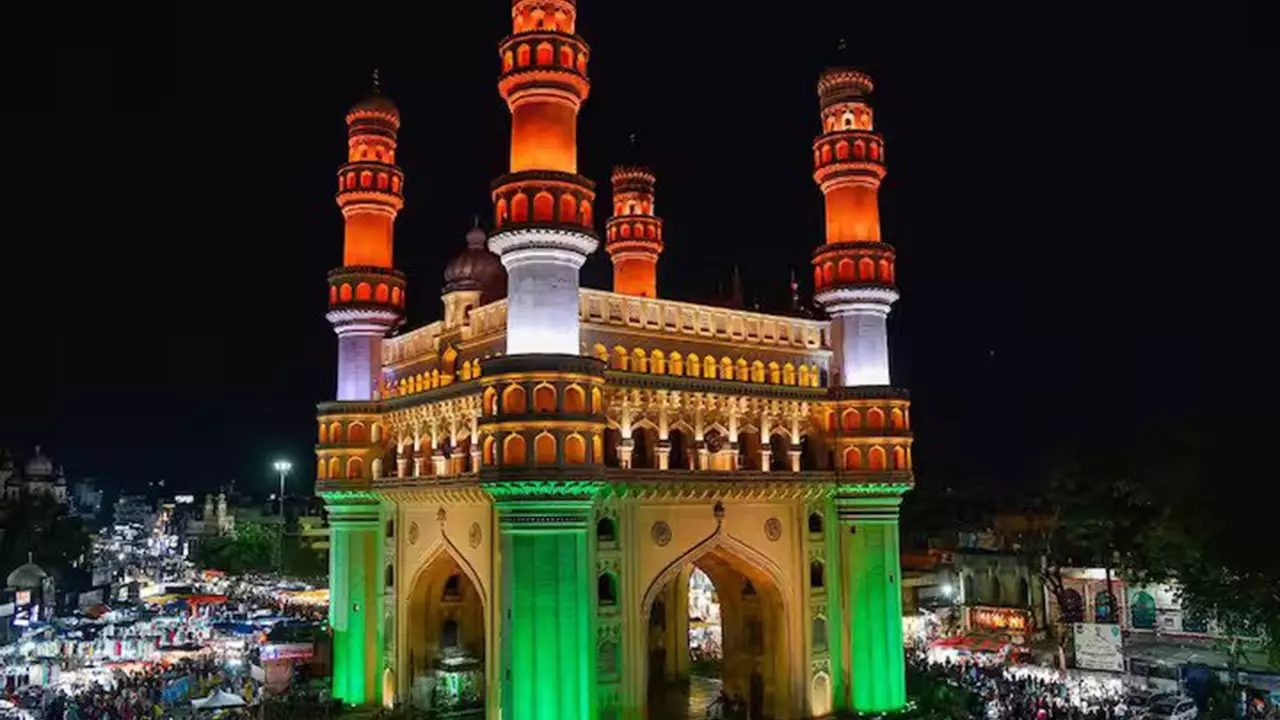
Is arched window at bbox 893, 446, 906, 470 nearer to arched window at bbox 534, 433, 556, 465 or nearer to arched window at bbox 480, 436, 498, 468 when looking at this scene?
arched window at bbox 534, 433, 556, 465

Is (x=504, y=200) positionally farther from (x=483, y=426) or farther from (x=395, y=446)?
(x=395, y=446)

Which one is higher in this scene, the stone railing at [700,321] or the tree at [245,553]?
the stone railing at [700,321]

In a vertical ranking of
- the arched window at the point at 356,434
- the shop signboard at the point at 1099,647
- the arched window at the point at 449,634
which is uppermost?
the arched window at the point at 356,434

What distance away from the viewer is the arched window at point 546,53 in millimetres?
30062

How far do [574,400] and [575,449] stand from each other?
1.28m

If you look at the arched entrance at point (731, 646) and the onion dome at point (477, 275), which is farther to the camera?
the onion dome at point (477, 275)

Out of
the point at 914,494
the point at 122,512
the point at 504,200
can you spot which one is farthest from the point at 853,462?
the point at 122,512

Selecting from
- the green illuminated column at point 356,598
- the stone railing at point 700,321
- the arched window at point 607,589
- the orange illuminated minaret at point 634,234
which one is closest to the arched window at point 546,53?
the stone railing at point 700,321

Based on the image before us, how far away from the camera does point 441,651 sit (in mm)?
37000

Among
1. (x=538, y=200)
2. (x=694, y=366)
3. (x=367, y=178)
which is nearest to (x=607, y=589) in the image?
(x=694, y=366)

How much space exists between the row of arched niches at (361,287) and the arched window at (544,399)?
12.7 meters

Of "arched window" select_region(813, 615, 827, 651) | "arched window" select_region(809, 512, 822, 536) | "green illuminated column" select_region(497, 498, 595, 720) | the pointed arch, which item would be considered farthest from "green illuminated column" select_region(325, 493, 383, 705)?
the pointed arch

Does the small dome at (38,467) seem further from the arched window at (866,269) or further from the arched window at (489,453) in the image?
the arched window at (866,269)

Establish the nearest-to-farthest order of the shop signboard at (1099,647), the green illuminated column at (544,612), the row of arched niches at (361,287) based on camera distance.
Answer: the green illuminated column at (544,612) → the shop signboard at (1099,647) → the row of arched niches at (361,287)
